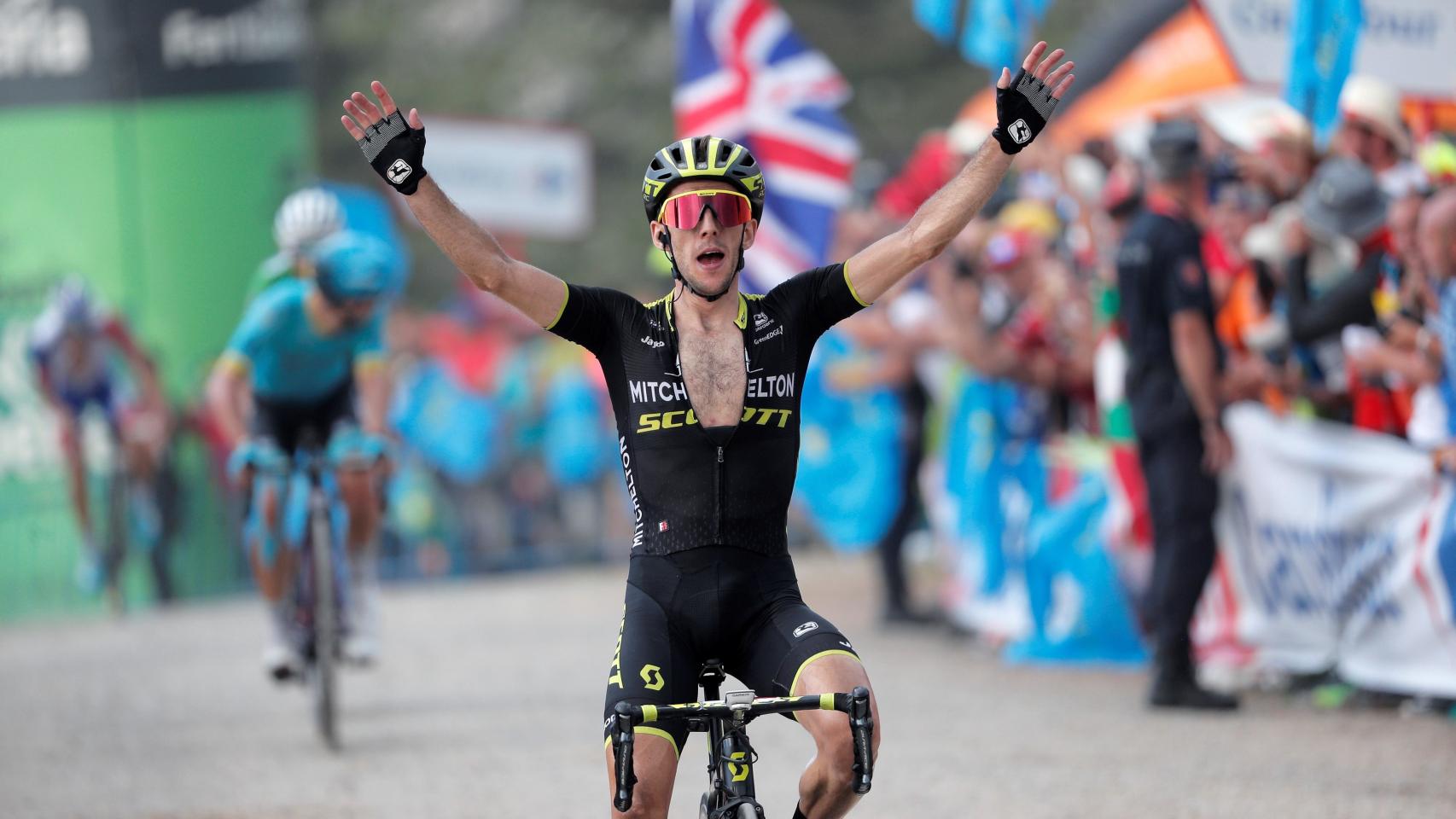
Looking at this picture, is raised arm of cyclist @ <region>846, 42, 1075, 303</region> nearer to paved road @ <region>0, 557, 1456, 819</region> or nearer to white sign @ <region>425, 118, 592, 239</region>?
paved road @ <region>0, 557, 1456, 819</region>

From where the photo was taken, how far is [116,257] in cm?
1984

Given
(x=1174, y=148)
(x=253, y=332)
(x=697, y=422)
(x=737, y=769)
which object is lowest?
(x=737, y=769)

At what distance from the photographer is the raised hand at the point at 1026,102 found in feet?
19.2

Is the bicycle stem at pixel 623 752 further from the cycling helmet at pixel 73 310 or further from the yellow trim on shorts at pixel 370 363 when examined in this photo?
the cycling helmet at pixel 73 310

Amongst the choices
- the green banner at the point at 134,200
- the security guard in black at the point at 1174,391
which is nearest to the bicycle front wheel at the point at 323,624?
the security guard in black at the point at 1174,391

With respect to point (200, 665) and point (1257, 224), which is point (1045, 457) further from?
point (200, 665)

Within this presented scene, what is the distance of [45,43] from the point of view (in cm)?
1994

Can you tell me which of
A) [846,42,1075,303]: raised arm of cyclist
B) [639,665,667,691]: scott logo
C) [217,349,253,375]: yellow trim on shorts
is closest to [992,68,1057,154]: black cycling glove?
[846,42,1075,303]: raised arm of cyclist

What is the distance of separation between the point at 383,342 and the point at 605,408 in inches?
414

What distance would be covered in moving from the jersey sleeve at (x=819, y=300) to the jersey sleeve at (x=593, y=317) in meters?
0.42

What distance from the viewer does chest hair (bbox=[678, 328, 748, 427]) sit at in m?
5.81

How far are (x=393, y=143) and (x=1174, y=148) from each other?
5387mm

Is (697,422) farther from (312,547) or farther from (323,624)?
(312,547)

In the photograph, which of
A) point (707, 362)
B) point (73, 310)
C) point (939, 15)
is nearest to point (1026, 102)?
point (707, 362)
